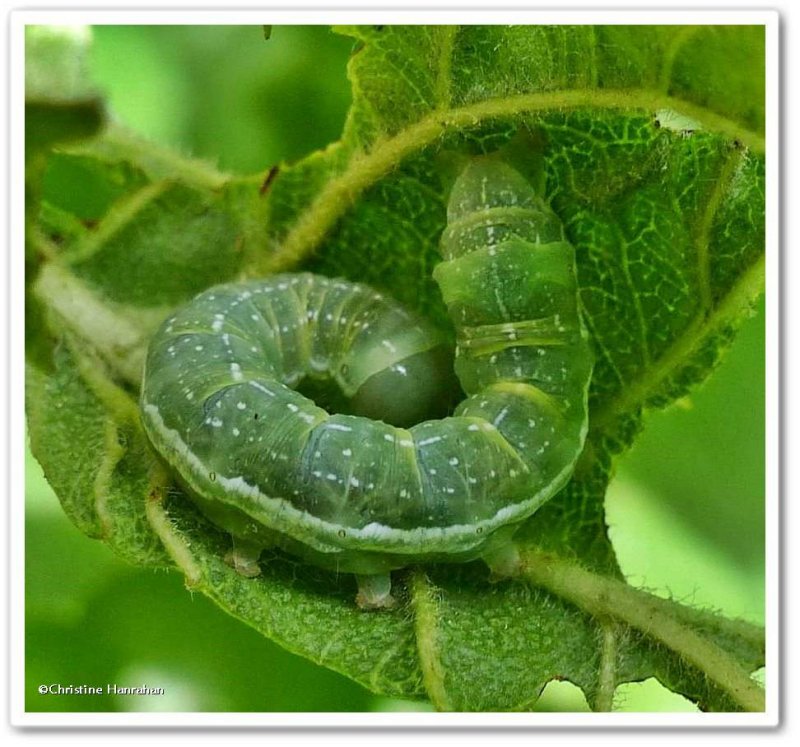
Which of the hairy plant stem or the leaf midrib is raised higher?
the leaf midrib

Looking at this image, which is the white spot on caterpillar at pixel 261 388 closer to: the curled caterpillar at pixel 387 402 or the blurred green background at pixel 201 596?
the curled caterpillar at pixel 387 402

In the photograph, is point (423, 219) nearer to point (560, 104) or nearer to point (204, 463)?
point (560, 104)

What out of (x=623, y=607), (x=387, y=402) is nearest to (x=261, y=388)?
(x=387, y=402)

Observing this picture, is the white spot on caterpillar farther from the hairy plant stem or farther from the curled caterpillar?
the hairy plant stem

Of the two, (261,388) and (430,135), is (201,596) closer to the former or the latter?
(261,388)

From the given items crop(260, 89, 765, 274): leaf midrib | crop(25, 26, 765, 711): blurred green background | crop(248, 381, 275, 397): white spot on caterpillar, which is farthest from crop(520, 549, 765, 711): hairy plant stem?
crop(260, 89, 765, 274): leaf midrib

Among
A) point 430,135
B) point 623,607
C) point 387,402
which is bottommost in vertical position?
point 623,607
